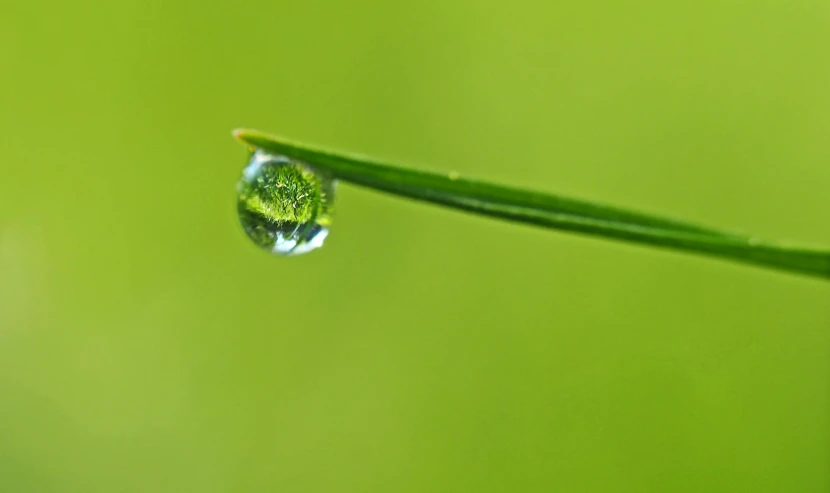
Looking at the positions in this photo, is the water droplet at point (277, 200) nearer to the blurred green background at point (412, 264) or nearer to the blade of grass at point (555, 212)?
the blade of grass at point (555, 212)

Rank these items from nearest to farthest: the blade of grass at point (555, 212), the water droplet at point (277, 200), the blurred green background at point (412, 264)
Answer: the blade of grass at point (555, 212) → the water droplet at point (277, 200) → the blurred green background at point (412, 264)

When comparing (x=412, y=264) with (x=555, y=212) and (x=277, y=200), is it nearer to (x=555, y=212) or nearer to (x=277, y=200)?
(x=277, y=200)

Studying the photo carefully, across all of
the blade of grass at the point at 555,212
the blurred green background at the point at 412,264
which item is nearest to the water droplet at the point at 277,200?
the blade of grass at the point at 555,212

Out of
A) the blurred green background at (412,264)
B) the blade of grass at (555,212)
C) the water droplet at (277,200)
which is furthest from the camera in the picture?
the blurred green background at (412,264)

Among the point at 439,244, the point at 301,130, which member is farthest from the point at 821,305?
the point at 301,130

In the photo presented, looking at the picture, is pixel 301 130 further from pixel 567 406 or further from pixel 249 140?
pixel 249 140

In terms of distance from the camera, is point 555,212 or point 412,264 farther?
point 412,264

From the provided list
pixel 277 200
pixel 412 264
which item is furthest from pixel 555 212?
pixel 412 264

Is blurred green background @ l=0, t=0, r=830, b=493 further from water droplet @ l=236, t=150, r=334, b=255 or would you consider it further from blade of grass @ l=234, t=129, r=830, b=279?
blade of grass @ l=234, t=129, r=830, b=279
